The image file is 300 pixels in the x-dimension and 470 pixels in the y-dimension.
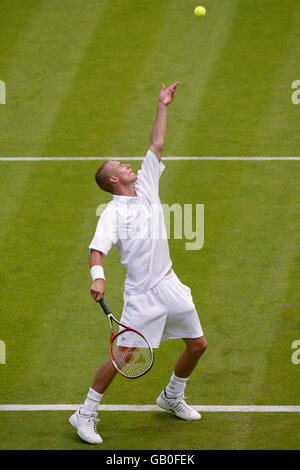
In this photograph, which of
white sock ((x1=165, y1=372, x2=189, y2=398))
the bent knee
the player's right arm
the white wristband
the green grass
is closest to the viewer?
the player's right arm

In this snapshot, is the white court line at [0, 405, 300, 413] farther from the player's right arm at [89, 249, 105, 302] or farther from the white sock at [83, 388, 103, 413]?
the player's right arm at [89, 249, 105, 302]

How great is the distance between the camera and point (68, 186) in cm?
1270

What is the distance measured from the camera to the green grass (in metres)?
8.60

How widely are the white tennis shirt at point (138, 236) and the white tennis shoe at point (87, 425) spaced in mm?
1105

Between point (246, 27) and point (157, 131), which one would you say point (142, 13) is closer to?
point (246, 27)

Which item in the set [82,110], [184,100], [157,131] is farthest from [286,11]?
[157,131]

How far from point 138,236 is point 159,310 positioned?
653 millimetres

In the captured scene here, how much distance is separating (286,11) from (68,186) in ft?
22.0

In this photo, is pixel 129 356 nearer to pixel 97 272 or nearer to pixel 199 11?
pixel 97 272

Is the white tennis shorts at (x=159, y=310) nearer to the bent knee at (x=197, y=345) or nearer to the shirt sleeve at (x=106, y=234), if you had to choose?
the bent knee at (x=197, y=345)

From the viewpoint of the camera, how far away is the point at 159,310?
26.0 feet

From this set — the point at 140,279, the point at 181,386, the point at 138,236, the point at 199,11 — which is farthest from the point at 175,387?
the point at 199,11

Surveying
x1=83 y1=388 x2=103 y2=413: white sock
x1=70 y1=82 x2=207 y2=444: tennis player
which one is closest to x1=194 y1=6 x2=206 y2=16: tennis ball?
x1=70 y1=82 x2=207 y2=444: tennis player

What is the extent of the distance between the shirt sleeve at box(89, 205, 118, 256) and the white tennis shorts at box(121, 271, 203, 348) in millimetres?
553
